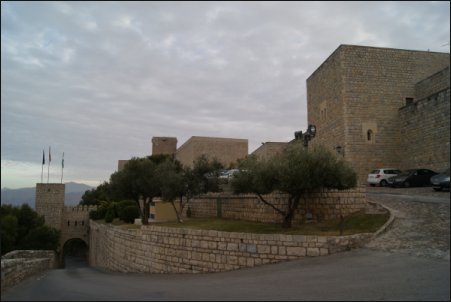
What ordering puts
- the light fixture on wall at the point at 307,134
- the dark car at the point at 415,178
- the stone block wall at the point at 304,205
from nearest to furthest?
the stone block wall at the point at 304,205 → the light fixture on wall at the point at 307,134 → the dark car at the point at 415,178

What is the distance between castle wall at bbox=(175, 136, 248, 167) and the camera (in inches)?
2281

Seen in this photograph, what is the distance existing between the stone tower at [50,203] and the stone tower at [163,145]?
35536mm

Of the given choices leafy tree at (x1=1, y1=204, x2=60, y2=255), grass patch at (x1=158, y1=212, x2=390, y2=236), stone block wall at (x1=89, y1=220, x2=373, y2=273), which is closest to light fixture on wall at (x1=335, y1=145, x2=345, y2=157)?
grass patch at (x1=158, y1=212, x2=390, y2=236)

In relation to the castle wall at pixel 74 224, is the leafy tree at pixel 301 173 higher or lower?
higher

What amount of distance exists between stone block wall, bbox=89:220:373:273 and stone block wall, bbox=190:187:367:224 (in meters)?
4.04

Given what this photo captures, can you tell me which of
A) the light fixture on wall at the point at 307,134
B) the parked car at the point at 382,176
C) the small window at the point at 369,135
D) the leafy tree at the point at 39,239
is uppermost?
the small window at the point at 369,135

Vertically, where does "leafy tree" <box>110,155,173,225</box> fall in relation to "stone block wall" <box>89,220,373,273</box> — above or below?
above

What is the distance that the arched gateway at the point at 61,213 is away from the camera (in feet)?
136

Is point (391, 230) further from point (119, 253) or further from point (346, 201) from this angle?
point (119, 253)

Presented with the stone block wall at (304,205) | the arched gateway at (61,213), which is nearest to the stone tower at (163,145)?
the arched gateway at (61,213)

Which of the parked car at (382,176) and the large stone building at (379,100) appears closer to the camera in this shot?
the parked car at (382,176)

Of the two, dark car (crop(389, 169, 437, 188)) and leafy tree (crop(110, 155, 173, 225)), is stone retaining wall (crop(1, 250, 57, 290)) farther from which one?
dark car (crop(389, 169, 437, 188))

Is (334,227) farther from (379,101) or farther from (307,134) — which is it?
(379,101)

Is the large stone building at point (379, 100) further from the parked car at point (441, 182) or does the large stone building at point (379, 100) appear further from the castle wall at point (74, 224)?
the castle wall at point (74, 224)
